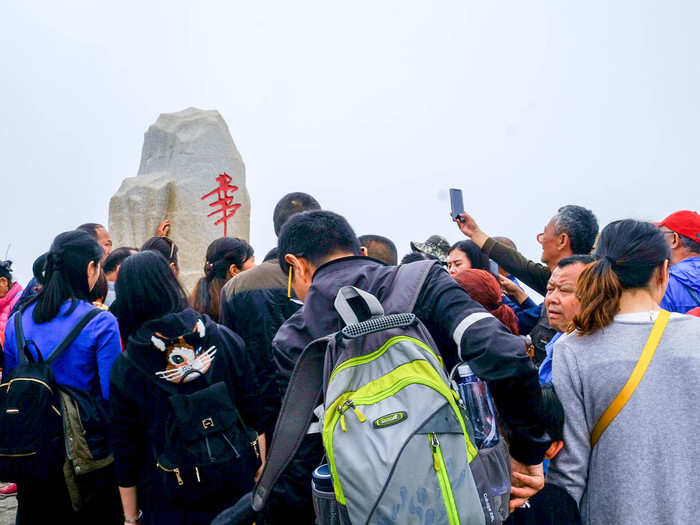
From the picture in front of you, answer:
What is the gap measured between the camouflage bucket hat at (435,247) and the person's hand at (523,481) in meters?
2.69

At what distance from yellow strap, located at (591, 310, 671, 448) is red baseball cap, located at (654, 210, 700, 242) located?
1.33m

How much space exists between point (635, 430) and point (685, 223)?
1.56m

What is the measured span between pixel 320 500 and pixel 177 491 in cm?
96

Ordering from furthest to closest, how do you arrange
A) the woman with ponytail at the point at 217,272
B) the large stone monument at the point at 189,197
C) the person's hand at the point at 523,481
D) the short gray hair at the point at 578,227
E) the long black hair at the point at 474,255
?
1. the large stone monument at the point at 189,197
2. the long black hair at the point at 474,255
3. the woman with ponytail at the point at 217,272
4. the short gray hair at the point at 578,227
5. the person's hand at the point at 523,481

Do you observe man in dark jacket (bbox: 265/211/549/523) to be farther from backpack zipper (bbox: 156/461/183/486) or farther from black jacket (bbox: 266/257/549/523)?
backpack zipper (bbox: 156/461/183/486)

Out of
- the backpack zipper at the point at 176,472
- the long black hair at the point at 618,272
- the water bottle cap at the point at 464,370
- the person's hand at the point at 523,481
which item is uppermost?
the long black hair at the point at 618,272

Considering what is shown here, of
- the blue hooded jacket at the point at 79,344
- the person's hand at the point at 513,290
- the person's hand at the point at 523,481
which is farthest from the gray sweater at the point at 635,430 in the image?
the blue hooded jacket at the point at 79,344

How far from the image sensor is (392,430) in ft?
3.63

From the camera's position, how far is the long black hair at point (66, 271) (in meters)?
2.31

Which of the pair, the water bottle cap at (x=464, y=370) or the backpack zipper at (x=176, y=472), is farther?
the backpack zipper at (x=176, y=472)

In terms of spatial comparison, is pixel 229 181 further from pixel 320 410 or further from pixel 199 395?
pixel 320 410

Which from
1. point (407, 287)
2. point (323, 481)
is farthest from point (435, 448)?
point (407, 287)

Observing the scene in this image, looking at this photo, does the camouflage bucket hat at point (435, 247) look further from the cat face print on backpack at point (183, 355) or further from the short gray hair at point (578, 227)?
the cat face print on backpack at point (183, 355)

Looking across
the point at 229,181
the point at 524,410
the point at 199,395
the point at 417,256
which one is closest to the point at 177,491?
the point at 199,395
